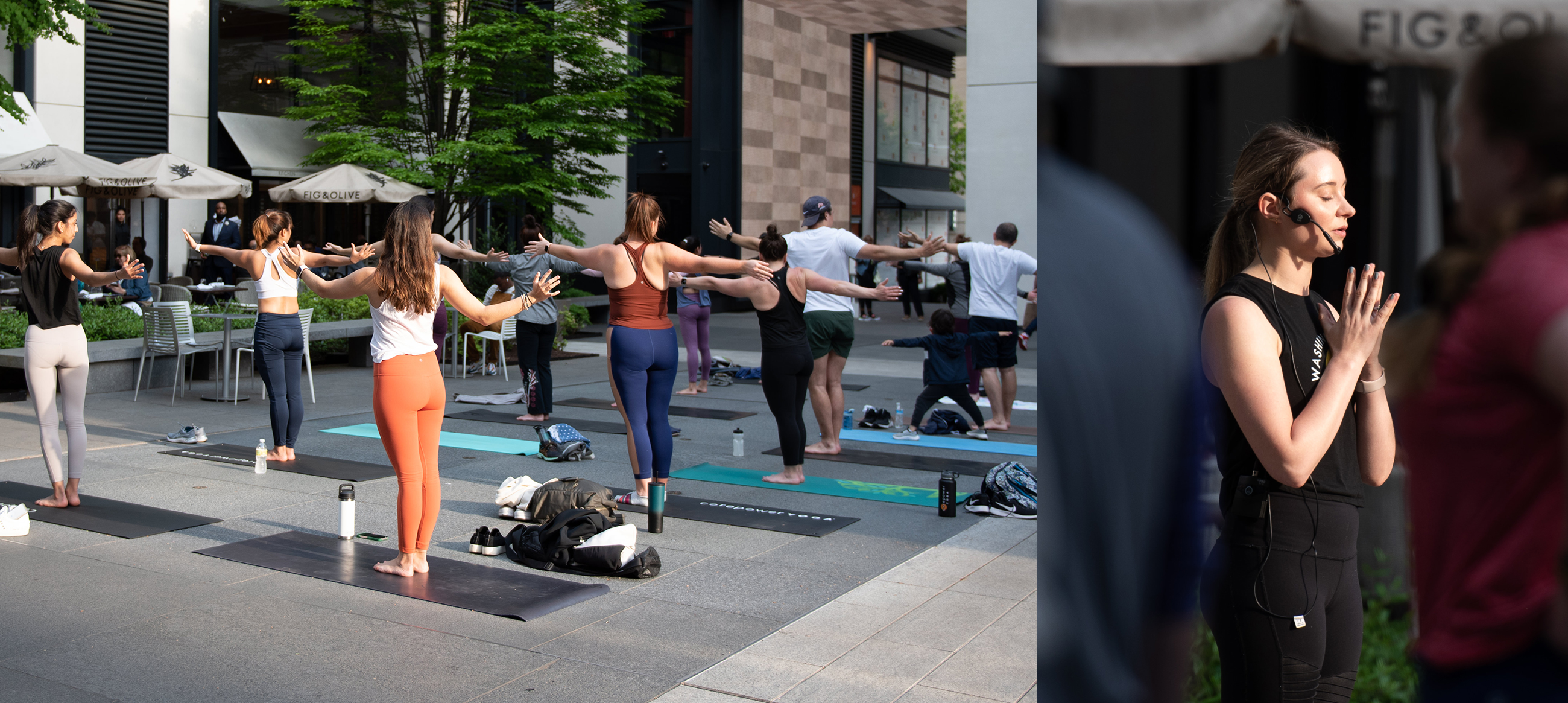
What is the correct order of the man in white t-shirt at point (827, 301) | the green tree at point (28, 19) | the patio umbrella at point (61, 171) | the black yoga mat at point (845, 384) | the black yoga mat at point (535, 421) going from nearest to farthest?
the man in white t-shirt at point (827, 301) → the black yoga mat at point (535, 421) → the green tree at point (28, 19) → the black yoga mat at point (845, 384) → the patio umbrella at point (61, 171)

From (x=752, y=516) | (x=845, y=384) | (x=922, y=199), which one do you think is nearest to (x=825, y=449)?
(x=752, y=516)

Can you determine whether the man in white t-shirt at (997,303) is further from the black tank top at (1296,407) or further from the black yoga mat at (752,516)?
the black tank top at (1296,407)

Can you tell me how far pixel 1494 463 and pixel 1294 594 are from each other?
1.18m

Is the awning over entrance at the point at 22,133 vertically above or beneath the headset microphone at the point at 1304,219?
above

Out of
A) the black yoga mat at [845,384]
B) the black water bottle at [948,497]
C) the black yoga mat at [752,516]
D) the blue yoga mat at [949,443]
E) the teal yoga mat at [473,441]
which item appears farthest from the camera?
the black yoga mat at [845,384]

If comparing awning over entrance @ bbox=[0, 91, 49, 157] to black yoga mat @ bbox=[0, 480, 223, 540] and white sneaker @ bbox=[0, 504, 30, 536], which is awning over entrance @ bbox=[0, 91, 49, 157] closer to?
black yoga mat @ bbox=[0, 480, 223, 540]

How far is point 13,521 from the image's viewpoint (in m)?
7.02

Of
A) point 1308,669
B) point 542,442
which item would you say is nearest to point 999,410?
point 542,442

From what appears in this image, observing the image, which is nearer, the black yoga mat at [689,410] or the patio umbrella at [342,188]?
the black yoga mat at [689,410]

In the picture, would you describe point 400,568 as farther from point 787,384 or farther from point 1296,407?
point 1296,407

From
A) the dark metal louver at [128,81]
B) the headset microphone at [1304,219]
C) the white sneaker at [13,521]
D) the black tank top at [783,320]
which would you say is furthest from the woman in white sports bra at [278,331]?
the dark metal louver at [128,81]

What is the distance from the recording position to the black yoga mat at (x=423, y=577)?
19.3 ft

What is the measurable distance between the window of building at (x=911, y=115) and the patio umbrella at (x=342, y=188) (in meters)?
22.2

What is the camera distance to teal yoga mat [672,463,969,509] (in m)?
8.69
